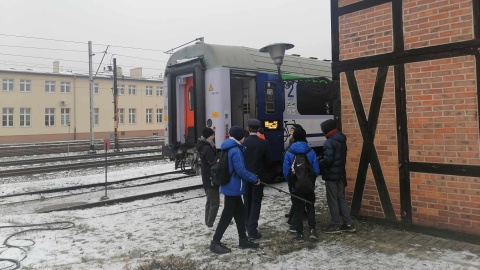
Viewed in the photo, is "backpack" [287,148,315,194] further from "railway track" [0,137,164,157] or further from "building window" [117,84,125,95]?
"building window" [117,84,125,95]

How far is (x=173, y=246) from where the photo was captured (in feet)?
17.2

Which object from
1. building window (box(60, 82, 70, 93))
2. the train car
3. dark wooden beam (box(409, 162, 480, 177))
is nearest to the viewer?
dark wooden beam (box(409, 162, 480, 177))

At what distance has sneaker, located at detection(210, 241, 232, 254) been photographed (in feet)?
16.0

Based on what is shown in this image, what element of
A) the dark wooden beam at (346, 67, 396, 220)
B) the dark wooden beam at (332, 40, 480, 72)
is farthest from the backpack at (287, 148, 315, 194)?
the dark wooden beam at (332, 40, 480, 72)

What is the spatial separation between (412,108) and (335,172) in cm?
140

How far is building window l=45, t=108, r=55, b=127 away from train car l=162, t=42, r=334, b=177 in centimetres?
3332

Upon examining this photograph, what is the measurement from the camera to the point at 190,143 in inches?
390

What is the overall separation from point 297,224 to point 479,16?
11.6ft

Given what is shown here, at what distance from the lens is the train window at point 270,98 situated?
9727mm

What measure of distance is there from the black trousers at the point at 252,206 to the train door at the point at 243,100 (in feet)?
13.2

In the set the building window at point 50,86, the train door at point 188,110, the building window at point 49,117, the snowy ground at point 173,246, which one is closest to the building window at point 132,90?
the building window at point 50,86

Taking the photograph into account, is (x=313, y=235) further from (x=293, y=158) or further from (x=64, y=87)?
(x=64, y=87)

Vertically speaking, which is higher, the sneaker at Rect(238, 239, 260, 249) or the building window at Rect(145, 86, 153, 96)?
the building window at Rect(145, 86, 153, 96)

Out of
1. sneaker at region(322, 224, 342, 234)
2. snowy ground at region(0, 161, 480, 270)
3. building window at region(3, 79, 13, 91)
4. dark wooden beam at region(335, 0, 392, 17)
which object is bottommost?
snowy ground at region(0, 161, 480, 270)
